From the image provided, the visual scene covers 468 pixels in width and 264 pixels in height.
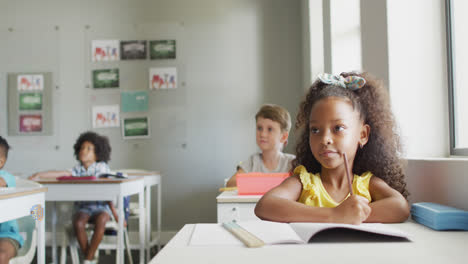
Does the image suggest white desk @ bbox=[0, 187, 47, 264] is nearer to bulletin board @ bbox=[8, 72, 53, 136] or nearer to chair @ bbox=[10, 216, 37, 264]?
chair @ bbox=[10, 216, 37, 264]

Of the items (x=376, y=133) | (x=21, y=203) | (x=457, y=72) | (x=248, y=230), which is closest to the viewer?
(x=248, y=230)

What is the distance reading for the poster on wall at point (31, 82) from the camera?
4258 millimetres

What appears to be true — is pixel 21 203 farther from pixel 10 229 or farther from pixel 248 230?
pixel 248 230

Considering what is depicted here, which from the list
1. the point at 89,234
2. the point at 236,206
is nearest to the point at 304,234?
the point at 236,206

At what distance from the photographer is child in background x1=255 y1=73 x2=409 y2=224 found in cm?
114

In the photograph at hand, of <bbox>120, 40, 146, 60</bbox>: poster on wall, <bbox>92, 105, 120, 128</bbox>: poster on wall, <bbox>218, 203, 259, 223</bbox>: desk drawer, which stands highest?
<bbox>120, 40, 146, 60</bbox>: poster on wall

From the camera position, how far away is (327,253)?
0.67 meters

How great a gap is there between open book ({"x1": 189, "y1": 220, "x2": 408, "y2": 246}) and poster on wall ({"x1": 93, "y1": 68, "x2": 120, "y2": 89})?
3623mm

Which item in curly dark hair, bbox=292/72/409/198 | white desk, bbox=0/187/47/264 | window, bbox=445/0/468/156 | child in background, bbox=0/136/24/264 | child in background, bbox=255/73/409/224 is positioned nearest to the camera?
child in background, bbox=255/73/409/224

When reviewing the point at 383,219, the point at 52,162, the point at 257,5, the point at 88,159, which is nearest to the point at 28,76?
the point at 52,162

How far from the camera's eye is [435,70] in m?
1.57

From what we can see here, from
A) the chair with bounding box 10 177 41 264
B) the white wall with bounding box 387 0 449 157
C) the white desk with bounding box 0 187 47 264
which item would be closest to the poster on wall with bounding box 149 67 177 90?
the chair with bounding box 10 177 41 264

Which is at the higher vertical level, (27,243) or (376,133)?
(376,133)

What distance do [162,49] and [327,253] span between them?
12.5 feet
